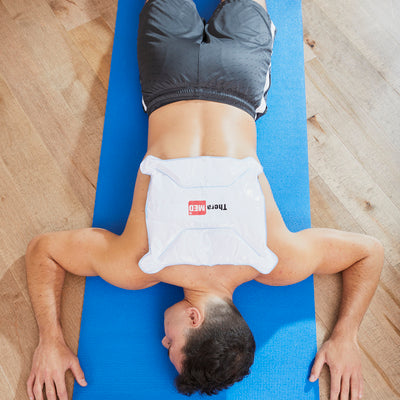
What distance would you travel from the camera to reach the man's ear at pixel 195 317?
1.16 metres

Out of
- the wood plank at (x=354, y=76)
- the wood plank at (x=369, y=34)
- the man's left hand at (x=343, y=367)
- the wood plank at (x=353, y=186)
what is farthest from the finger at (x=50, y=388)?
the wood plank at (x=369, y=34)

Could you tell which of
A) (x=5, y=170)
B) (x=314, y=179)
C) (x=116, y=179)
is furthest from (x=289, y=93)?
(x=5, y=170)

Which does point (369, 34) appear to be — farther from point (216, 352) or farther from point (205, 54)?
point (216, 352)

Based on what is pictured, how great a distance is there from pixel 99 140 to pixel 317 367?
4.61 ft

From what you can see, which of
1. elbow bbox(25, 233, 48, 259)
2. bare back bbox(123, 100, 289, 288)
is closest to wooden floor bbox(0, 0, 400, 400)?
elbow bbox(25, 233, 48, 259)

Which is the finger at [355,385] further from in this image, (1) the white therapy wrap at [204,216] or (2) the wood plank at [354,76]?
(2) the wood plank at [354,76]

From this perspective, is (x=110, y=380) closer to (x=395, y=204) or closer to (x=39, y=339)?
(x=39, y=339)

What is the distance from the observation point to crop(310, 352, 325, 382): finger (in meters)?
1.41

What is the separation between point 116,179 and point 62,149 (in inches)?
13.0

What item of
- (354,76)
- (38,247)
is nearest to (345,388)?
(38,247)

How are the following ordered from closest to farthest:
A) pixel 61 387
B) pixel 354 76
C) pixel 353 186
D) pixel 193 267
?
pixel 193 267 → pixel 61 387 → pixel 353 186 → pixel 354 76

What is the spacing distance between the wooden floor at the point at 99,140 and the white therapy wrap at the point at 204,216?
0.58m

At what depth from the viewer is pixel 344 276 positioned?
4.92 ft

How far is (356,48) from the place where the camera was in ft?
5.97
